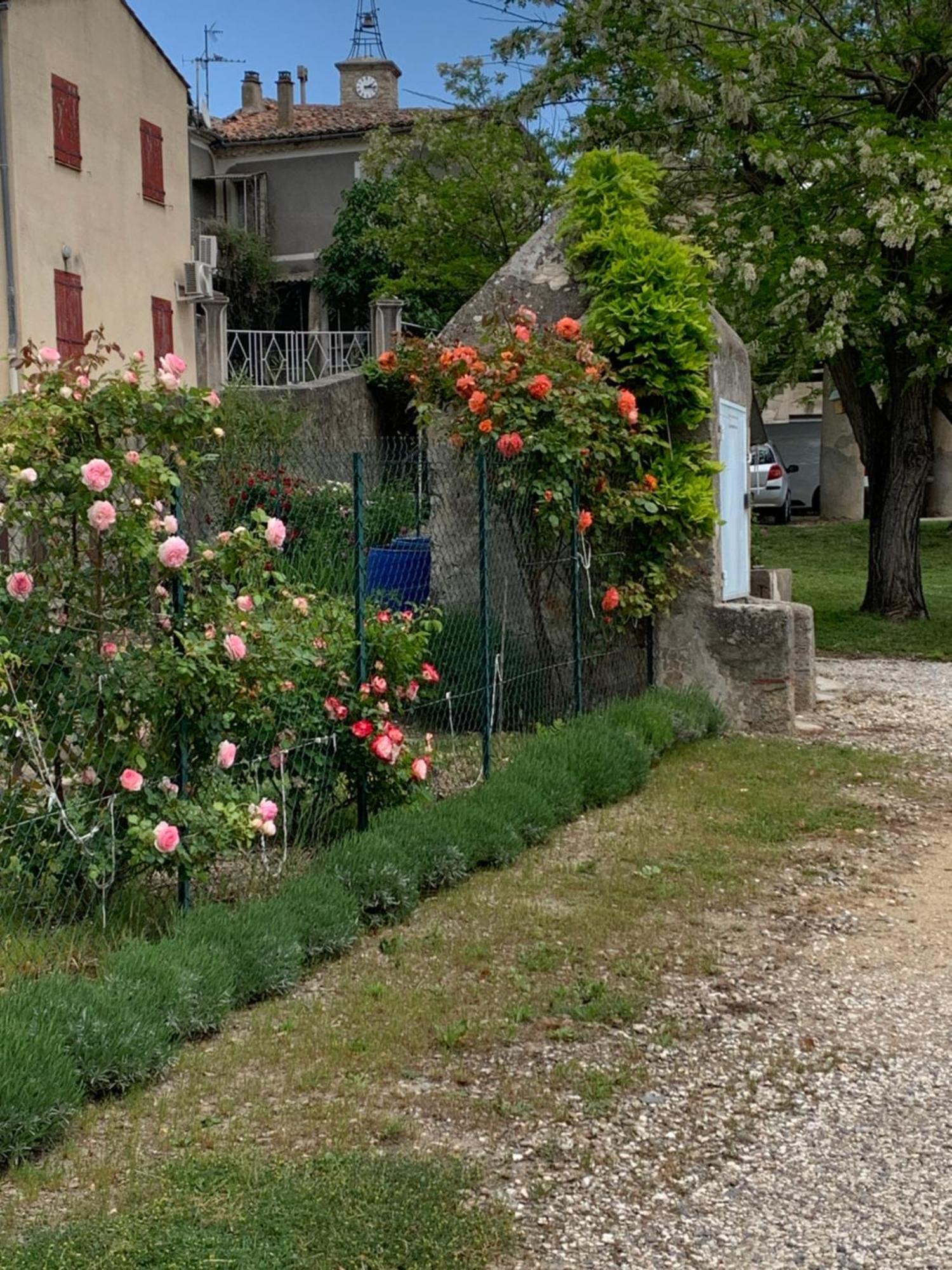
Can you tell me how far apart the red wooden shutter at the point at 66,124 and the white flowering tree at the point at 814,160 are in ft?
29.6

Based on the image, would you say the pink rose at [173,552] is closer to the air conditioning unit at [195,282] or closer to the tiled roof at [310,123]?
the air conditioning unit at [195,282]

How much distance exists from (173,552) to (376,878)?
5.04ft

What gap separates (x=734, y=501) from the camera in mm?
10070

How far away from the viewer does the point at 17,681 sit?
488 centimetres

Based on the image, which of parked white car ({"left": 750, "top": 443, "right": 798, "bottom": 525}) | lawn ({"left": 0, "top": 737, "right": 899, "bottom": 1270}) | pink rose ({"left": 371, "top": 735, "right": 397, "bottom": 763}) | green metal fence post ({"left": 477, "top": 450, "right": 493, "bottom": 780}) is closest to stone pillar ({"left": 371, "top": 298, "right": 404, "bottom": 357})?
parked white car ({"left": 750, "top": 443, "right": 798, "bottom": 525})

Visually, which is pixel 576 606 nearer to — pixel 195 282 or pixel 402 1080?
pixel 402 1080

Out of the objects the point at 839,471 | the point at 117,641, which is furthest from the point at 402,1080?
the point at 839,471

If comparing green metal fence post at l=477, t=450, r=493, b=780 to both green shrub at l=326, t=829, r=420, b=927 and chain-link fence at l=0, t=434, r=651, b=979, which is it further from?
green shrub at l=326, t=829, r=420, b=927

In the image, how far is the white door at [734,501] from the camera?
966cm

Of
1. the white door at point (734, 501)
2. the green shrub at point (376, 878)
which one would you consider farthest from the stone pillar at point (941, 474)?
the green shrub at point (376, 878)

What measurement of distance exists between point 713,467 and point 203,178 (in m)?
30.3

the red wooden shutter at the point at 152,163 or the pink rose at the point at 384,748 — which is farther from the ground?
the red wooden shutter at the point at 152,163

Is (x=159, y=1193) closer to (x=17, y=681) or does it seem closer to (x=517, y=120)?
(x=17, y=681)

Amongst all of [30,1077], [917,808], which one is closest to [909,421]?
[917,808]
